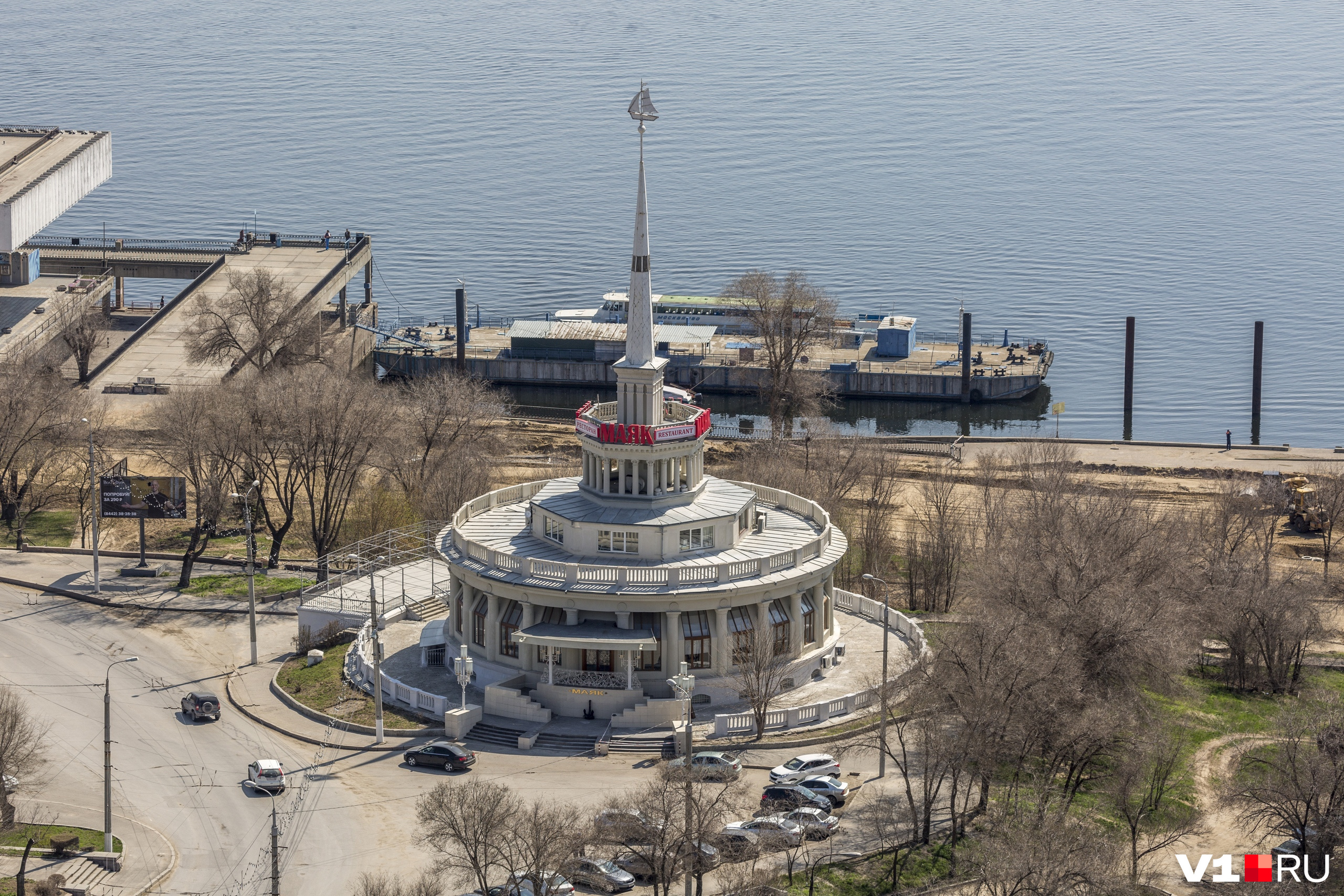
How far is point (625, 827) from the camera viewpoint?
184 ft

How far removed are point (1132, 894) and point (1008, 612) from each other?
1471cm

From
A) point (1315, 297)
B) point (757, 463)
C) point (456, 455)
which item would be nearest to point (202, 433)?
point (456, 455)

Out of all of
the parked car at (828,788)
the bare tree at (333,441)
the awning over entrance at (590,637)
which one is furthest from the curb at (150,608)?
the parked car at (828,788)

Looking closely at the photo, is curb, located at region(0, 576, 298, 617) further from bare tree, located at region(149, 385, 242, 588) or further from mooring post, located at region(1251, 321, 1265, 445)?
mooring post, located at region(1251, 321, 1265, 445)

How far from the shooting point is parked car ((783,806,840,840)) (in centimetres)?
6047

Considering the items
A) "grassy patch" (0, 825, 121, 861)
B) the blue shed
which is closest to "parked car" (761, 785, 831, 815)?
"grassy patch" (0, 825, 121, 861)

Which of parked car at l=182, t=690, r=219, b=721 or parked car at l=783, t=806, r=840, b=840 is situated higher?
parked car at l=182, t=690, r=219, b=721

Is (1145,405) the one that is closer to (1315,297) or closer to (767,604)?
(1315,297)

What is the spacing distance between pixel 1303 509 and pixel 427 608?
55.5m

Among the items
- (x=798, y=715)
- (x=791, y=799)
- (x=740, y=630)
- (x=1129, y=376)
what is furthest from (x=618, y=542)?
(x=1129, y=376)

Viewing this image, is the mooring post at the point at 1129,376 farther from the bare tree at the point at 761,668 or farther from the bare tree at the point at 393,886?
the bare tree at the point at 393,886

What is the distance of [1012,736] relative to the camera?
61.8 metres

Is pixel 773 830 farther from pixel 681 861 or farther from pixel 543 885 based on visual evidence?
pixel 543 885

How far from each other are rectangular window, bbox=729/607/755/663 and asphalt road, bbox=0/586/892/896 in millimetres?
6934
